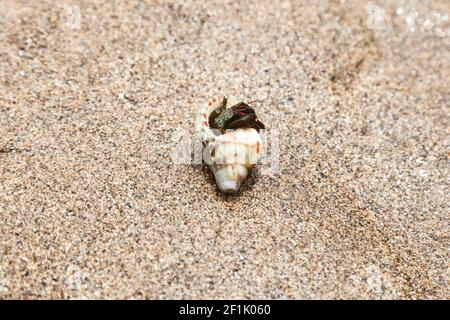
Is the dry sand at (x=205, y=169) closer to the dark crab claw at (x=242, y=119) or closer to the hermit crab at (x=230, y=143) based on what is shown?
the hermit crab at (x=230, y=143)

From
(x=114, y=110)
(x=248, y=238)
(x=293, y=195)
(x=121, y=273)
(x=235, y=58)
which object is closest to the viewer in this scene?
(x=121, y=273)

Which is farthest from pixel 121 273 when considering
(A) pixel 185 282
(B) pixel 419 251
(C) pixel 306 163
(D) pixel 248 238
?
(B) pixel 419 251

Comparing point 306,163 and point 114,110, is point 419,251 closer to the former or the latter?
point 306,163

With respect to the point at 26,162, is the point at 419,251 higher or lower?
lower

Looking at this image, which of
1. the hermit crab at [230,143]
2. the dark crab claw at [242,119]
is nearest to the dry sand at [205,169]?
the hermit crab at [230,143]

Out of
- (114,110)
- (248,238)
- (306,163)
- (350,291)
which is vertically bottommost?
(350,291)

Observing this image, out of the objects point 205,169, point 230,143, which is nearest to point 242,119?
point 230,143

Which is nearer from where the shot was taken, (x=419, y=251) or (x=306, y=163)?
(x=419, y=251)
